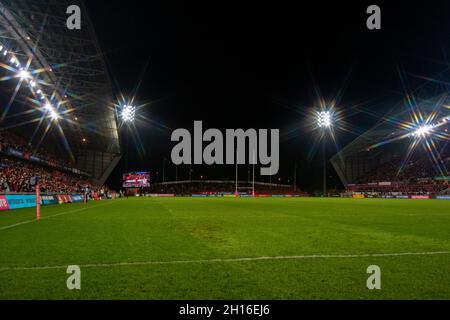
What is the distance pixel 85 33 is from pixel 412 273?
102 feet

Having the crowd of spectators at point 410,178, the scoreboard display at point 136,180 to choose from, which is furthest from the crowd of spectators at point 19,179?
the crowd of spectators at point 410,178

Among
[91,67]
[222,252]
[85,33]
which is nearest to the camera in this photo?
[222,252]

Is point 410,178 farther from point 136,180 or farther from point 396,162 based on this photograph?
point 136,180

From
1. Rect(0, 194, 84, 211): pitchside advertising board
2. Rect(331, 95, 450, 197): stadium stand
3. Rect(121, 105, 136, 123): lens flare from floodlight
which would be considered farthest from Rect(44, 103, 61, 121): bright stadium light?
Rect(331, 95, 450, 197): stadium stand

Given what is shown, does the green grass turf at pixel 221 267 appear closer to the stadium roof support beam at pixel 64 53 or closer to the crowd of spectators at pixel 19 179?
the crowd of spectators at pixel 19 179

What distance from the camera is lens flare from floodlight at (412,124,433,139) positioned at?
61438mm

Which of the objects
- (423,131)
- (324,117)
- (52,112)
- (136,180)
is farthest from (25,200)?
(423,131)

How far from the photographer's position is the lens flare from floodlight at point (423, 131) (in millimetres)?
61438

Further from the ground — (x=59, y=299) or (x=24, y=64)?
(x=24, y=64)

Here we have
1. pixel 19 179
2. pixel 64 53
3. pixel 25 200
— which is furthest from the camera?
pixel 64 53

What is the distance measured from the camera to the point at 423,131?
204 ft

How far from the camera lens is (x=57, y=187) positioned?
3888 centimetres

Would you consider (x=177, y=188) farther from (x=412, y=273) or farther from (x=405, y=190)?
(x=412, y=273)

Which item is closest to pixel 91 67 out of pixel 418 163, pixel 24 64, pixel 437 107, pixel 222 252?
pixel 24 64
